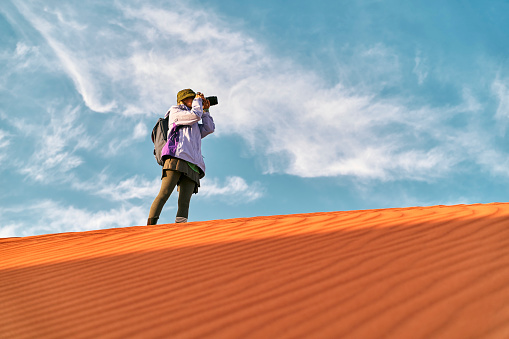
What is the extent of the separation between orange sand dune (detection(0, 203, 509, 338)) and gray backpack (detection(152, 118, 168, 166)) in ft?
10.1

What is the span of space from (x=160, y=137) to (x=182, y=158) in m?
0.64

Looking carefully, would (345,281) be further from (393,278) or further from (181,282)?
(181,282)

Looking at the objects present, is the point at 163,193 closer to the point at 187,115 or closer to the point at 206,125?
the point at 187,115

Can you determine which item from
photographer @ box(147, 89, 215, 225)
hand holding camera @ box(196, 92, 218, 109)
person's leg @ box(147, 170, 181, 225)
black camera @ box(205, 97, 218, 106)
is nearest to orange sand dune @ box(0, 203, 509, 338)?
person's leg @ box(147, 170, 181, 225)

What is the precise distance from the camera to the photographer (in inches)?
244

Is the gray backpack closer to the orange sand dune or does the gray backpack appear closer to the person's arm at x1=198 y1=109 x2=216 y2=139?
the person's arm at x1=198 y1=109 x2=216 y2=139

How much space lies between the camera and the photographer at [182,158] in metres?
6.20

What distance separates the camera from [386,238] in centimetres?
295

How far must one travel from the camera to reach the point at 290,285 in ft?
7.63

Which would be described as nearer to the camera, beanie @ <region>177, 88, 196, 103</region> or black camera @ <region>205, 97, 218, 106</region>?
beanie @ <region>177, 88, 196, 103</region>

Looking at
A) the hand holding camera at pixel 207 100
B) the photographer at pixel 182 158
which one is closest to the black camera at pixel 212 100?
the hand holding camera at pixel 207 100

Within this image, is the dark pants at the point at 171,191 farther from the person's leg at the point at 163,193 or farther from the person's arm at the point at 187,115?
the person's arm at the point at 187,115

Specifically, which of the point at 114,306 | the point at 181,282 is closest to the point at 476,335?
the point at 181,282

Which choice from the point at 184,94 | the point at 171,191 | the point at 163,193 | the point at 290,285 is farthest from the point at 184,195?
the point at 290,285
